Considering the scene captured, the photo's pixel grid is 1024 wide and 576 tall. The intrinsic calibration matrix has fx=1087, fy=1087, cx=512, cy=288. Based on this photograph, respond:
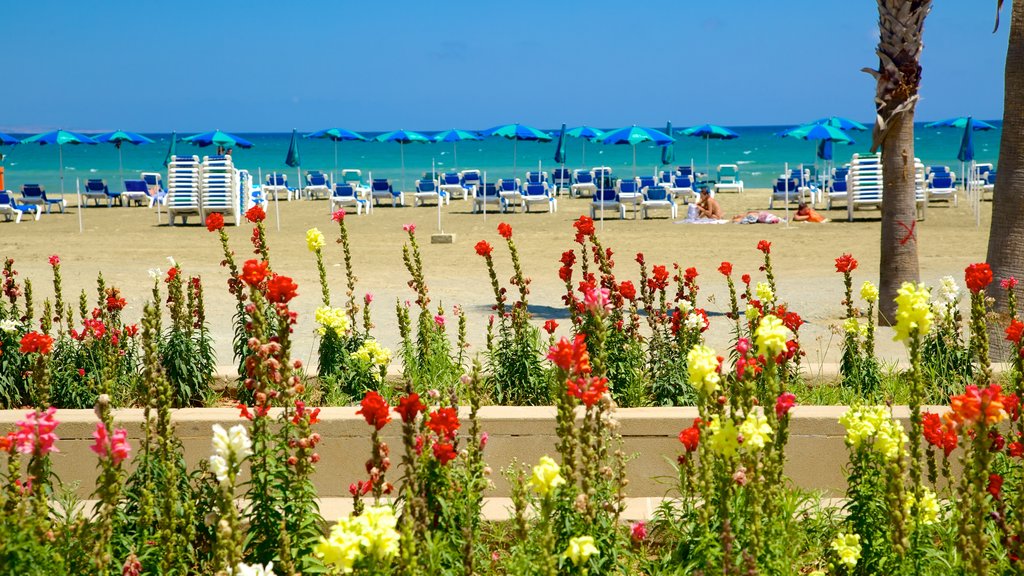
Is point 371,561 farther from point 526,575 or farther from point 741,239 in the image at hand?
point 741,239

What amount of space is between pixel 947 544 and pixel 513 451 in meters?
1.71

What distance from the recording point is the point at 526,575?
112 inches

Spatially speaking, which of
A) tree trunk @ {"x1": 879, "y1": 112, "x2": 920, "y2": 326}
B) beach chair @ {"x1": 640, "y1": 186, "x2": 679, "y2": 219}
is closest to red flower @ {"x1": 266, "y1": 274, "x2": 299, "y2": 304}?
tree trunk @ {"x1": 879, "y1": 112, "x2": 920, "y2": 326}

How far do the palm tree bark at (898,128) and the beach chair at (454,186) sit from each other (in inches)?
770

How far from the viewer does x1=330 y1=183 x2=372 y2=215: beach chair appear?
Answer: 959 inches

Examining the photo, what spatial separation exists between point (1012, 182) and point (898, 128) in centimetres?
180

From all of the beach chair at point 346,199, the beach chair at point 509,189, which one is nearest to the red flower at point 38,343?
the beach chair at point 509,189

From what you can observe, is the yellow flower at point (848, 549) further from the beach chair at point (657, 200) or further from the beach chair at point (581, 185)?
the beach chair at point (581, 185)

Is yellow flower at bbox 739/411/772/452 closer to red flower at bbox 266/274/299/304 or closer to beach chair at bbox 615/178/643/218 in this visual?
red flower at bbox 266/274/299/304

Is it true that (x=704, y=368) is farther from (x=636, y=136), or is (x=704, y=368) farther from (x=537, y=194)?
(x=636, y=136)

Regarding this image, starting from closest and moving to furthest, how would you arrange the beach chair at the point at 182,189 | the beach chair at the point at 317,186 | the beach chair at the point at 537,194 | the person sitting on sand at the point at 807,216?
the person sitting on sand at the point at 807,216 < the beach chair at the point at 182,189 < the beach chair at the point at 537,194 < the beach chair at the point at 317,186

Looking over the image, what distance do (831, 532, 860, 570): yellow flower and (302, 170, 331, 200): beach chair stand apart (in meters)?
27.1

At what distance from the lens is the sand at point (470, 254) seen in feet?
30.3

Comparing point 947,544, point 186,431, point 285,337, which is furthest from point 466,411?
point 947,544
